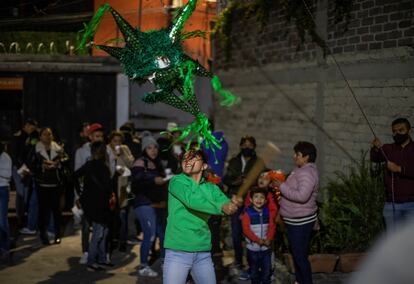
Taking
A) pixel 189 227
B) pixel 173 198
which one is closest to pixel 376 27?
pixel 173 198

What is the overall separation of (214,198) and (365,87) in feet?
14.8

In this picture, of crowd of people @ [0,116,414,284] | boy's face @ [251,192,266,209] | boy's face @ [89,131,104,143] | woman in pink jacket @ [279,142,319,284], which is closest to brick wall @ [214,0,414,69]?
crowd of people @ [0,116,414,284]

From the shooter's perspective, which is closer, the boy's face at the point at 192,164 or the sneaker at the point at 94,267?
the boy's face at the point at 192,164

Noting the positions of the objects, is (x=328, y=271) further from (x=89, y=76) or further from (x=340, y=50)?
(x=89, y=76)

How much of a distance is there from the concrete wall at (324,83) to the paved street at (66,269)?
233 cm

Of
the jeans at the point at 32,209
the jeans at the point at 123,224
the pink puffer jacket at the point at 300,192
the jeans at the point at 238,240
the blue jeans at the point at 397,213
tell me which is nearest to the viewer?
the pink puffer jacket at the point at 300,192

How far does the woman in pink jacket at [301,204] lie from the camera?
23.1 ft

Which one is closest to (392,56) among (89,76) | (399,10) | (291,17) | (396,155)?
(399,10)

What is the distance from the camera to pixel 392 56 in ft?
28.9

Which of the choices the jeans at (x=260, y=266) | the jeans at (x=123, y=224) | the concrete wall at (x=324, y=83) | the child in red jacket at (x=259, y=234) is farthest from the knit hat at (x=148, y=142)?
the concrete wall at (x=324, y=83)

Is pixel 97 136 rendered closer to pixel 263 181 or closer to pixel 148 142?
pixel 148 142

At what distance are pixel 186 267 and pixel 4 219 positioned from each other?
3941 mm

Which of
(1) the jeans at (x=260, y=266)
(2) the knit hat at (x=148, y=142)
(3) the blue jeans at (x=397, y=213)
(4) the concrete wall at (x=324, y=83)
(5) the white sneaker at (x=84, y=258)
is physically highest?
(4) the concrete wall at (x=324, y=83)

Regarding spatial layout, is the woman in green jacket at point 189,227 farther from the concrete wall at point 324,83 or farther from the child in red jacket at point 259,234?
the concrete wall at point 324,83
